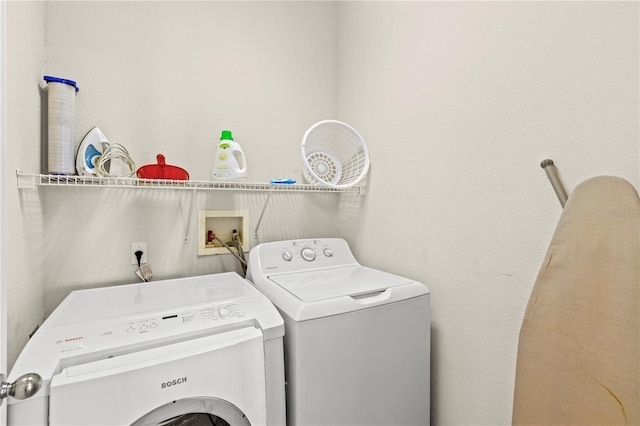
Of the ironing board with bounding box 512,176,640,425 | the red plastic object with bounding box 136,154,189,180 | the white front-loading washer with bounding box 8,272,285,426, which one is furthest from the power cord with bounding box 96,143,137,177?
the ironing board with bounding box 512,176,640,425

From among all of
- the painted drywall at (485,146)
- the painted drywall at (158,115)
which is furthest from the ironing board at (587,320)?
the painted drywall at (158,115)

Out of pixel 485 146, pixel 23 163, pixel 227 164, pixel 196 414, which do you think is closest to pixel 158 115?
pixel 227 164

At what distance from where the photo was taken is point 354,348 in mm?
1013

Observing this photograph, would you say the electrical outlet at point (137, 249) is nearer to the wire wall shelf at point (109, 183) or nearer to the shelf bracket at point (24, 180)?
the wire wall shelf at point (109, 183)

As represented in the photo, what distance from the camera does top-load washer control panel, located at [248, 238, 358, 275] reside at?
4.60 ft

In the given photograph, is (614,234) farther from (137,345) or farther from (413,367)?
(137,345)

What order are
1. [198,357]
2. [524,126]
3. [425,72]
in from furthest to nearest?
[425,72] < [524,126] < [198,357]

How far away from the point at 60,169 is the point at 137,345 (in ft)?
2.65

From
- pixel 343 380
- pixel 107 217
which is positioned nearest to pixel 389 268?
pixel 343 380

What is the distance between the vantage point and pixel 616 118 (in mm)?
761

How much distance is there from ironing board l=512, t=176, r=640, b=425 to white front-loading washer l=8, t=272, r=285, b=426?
0.75 meters

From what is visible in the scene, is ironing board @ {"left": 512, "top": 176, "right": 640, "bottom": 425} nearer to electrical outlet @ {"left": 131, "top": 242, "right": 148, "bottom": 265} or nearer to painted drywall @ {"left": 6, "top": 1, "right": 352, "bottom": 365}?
painted drywall @ {"left": 6, "top": 1, "right": 352, "bottom": 365}

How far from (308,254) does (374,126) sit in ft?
2.62

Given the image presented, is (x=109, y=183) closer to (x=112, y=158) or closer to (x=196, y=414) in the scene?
(x=112, y=158)
